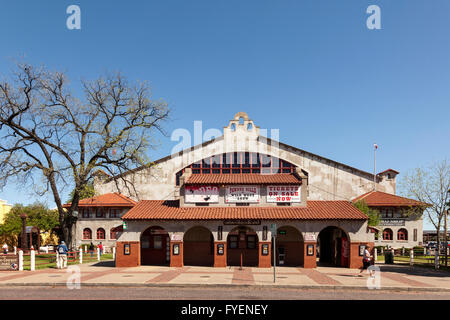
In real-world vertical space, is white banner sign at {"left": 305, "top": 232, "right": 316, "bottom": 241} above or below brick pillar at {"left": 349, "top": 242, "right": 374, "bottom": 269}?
above

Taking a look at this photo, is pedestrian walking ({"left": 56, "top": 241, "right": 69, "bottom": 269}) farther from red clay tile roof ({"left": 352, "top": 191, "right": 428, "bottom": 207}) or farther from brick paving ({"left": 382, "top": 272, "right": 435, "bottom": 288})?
red clay tile roof ({"left": 352, "top": 191, "right": 428, "bottom": 207})

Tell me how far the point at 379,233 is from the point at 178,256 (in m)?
30.7

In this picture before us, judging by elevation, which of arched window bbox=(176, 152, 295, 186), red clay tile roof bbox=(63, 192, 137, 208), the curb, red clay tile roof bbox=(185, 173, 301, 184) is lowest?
the curb

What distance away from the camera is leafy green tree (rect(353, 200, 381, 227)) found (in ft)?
139

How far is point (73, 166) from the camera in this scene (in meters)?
32.2

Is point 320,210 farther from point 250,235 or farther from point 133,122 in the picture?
point 133,122

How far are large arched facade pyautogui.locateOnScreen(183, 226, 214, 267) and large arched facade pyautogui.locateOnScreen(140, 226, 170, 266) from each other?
150 cm

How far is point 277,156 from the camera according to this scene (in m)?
46.7

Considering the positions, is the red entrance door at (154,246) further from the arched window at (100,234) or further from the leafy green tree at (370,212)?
the leafy green tree at (370,212)

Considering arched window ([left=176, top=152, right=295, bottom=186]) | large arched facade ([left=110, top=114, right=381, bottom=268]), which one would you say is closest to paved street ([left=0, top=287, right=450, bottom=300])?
large arched facade ([left=110, top=114, right=381, bottom=268])

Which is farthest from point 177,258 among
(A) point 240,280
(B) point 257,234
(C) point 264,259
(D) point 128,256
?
(A) point 240,280

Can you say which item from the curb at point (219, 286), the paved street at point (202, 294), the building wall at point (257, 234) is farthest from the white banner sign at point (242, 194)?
the paved street at point (202, 294)

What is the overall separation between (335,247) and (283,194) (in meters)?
6.15

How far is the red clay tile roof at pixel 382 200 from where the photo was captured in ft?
149
